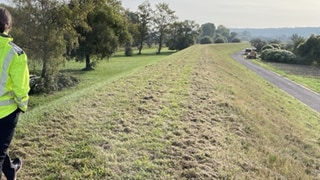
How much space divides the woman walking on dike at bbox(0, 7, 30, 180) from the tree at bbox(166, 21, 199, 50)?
70772 millimetres

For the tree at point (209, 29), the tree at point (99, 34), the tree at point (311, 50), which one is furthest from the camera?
the tree at point (209, 29)

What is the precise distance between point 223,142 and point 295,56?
49.4 metres

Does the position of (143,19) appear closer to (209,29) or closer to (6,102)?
(6,102)

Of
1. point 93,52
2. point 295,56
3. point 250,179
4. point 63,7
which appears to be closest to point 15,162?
point 250,179

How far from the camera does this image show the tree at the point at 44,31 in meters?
19.6

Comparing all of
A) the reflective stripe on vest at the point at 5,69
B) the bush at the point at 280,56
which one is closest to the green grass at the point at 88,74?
the reflective stripe on vest at the point at 5,69

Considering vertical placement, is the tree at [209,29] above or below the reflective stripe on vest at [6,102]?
above

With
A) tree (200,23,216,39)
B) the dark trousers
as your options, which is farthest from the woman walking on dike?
tree (200,23,216,39)

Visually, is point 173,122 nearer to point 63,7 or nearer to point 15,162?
point 15,162

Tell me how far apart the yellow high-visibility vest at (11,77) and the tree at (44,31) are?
54.2 feet

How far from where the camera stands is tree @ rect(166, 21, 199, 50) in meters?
74.2

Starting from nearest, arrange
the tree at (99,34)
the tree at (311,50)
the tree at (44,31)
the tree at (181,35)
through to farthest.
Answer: the tree at (44,31), the tree at (99,34), the tree at (311,50), the tree at (181,35)

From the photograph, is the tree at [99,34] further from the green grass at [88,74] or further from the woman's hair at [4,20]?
the woman's hair at [4,20]

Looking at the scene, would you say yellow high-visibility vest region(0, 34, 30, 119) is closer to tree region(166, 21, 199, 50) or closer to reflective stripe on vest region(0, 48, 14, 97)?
reflective stripe on vest region(0, 48, 14, 97)
